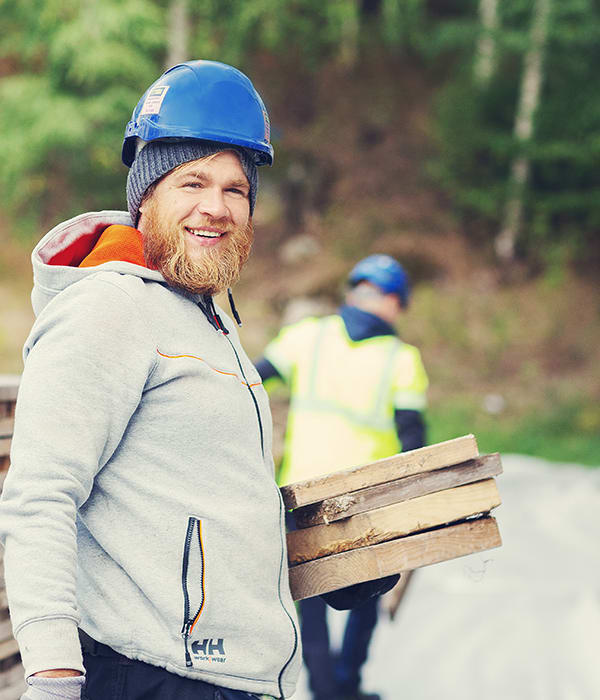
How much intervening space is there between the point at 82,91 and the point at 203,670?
15748 millimetres

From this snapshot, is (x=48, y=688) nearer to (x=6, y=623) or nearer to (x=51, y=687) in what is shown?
(x=51, y=687)

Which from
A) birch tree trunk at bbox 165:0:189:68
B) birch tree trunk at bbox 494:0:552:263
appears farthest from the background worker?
birch tree trunk at bbox 494:0:552:263

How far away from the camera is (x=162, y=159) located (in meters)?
2.01

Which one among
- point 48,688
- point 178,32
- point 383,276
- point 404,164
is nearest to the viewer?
point 48,688

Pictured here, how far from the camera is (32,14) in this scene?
1512cm

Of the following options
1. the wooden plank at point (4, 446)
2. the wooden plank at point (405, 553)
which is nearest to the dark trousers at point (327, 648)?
the wooden plank at point (4, 446)

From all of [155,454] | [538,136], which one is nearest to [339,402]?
[155,454]

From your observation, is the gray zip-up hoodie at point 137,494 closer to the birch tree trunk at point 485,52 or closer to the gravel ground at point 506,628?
the gravel ground at point 506,628

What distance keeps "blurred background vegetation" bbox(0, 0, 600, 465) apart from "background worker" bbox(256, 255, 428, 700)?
8.22 m

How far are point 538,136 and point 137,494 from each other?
17.0m

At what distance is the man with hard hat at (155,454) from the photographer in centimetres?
156

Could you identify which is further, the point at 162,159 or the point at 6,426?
the point at 6,426

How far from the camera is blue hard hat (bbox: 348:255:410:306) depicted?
15.2ft

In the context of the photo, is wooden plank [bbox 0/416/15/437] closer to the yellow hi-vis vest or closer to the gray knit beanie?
the gray knit beanie
